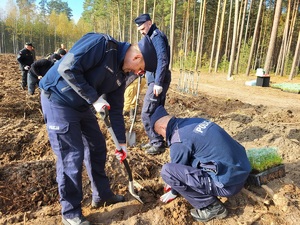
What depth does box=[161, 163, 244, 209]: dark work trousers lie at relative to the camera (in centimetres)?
244

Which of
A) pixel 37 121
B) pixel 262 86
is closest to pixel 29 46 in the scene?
pixel 37 121

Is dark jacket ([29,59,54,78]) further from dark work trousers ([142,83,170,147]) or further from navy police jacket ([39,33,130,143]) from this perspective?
navy police jacket ([39,33,130,143])

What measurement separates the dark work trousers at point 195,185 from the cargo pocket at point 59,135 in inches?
39.8

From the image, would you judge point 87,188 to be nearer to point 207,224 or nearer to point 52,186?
point 52,186

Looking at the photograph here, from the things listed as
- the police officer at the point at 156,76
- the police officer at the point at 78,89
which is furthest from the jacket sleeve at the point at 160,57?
the police officer at the point at 78,89

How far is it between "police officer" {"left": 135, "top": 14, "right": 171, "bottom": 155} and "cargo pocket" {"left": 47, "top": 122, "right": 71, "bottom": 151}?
192 cm

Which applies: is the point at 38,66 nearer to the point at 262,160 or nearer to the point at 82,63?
the point at 82,63

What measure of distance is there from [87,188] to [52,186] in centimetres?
43

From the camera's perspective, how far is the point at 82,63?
203 cm

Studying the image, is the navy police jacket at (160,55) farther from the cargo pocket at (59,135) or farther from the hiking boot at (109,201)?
the cargo pocket at (59,135)

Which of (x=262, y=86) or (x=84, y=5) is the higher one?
(x=84, y=5)

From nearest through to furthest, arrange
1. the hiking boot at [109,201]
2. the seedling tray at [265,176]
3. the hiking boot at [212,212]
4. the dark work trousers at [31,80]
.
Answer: the hiking boot at [212,212], the hiking boot at [109,201], the seedling tray at [265,176], the dark work trousers at [31,80]

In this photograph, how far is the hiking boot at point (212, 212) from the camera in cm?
253

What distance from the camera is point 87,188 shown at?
10.4 feet
